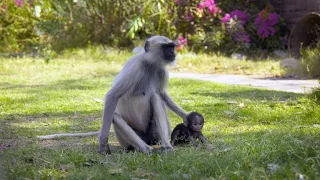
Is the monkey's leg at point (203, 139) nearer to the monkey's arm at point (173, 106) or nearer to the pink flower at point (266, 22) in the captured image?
the monkey's arm at point (173, 106)

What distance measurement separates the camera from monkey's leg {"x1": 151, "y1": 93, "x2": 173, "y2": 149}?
634 centimetres

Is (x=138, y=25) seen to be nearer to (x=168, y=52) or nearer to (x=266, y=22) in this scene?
(x=266, y=22)

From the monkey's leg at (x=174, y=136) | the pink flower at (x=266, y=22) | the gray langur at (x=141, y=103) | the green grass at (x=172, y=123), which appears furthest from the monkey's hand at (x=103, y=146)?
the pink flower at (x=266, y=22)

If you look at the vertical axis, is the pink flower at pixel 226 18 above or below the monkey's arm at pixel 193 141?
above

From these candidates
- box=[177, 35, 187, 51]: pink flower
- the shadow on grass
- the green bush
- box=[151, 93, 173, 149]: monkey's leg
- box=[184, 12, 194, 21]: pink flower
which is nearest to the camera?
box=[151, 93, 173, 149]: monkey's leg

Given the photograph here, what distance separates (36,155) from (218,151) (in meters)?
1.87

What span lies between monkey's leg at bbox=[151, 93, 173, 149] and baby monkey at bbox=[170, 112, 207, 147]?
0.30 metres

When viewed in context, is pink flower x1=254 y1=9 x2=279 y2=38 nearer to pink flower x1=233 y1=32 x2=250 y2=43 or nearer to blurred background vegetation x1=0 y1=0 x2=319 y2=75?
blurred background vegetation x1=0 y1=0 x2=319 y2=75

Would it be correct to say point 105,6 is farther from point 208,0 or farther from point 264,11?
point 264,11

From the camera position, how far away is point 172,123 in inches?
330

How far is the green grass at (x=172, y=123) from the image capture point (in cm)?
492

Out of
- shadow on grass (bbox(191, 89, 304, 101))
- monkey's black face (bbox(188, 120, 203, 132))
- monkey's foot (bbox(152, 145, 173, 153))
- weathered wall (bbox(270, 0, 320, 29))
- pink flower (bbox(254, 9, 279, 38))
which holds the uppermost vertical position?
weathered wall (bbox(270, 0, 320, 29))

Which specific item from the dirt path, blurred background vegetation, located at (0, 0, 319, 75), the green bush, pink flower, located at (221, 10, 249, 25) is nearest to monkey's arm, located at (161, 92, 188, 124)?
the dirt path

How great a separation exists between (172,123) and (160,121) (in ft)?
6.72
